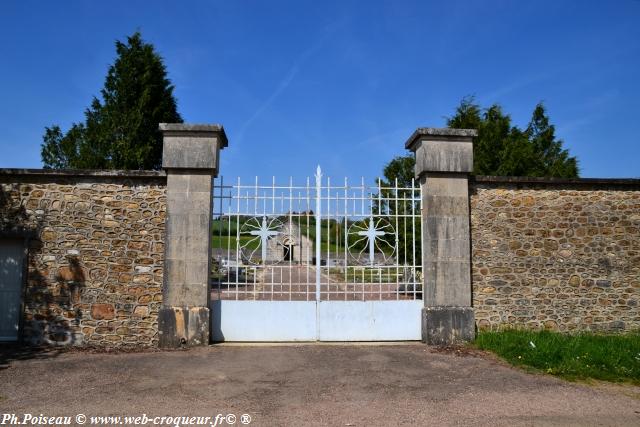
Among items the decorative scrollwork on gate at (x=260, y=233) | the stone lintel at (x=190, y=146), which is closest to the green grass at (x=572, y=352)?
the decorative scrollwork on gate at (x=260, y=233)

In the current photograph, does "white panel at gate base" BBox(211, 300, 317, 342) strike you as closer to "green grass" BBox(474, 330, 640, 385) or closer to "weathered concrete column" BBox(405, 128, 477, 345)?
"weathered concrete column" BBox(405, 128, 477, 345)

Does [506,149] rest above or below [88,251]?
above

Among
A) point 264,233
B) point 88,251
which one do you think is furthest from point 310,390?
point 88,251

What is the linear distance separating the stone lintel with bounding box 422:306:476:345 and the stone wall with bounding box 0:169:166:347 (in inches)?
165

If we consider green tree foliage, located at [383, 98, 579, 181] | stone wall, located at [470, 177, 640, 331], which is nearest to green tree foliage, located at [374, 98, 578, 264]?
green tree foliage, located at [383, 98, 579, 181]

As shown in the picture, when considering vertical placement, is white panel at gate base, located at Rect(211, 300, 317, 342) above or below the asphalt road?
above

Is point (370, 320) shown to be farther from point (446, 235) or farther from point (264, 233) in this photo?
point (264, 233)

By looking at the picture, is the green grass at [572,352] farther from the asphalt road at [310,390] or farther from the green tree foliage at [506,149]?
the green tree foliage at [506,149]

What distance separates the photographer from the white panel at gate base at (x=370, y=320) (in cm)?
681

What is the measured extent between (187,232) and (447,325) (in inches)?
169

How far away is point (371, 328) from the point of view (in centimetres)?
686

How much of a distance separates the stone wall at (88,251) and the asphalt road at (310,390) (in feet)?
1.83

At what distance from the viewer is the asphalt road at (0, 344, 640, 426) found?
12.9 feet

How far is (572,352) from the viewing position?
577 cm
